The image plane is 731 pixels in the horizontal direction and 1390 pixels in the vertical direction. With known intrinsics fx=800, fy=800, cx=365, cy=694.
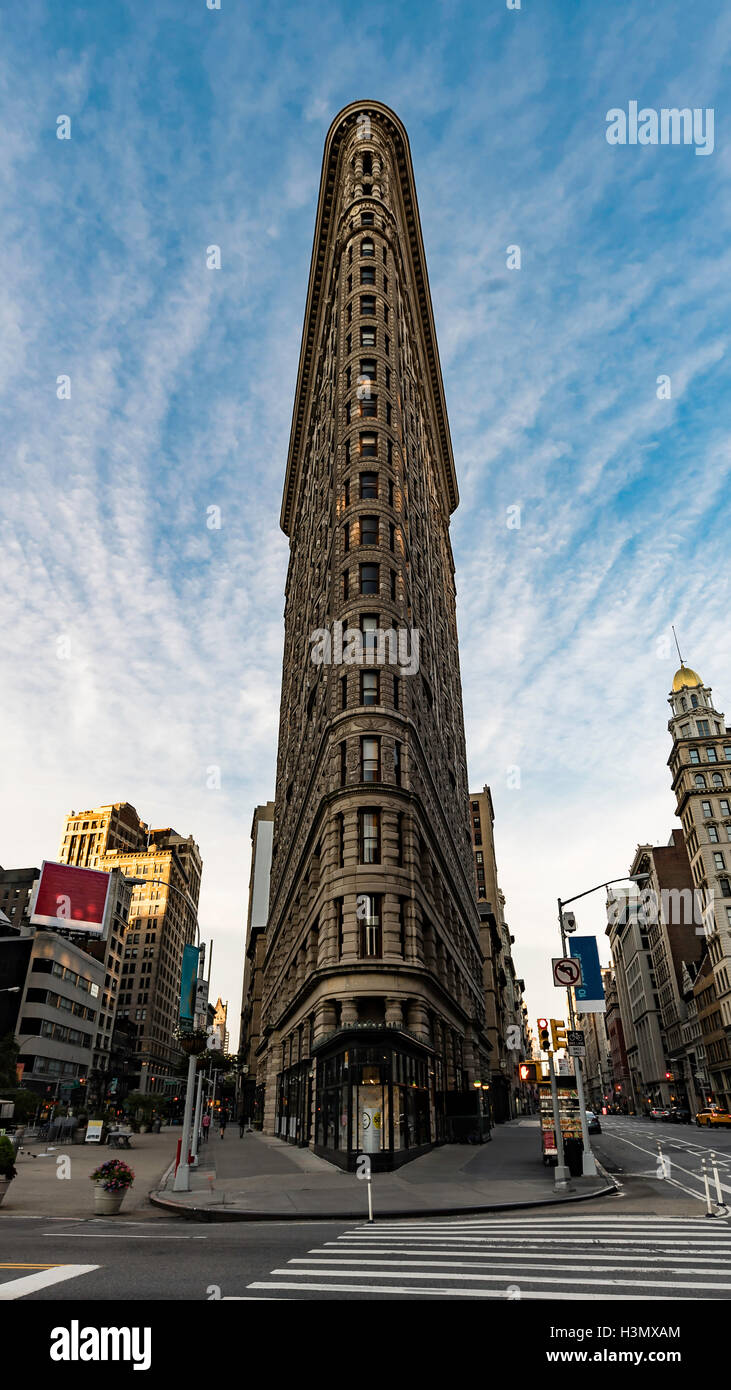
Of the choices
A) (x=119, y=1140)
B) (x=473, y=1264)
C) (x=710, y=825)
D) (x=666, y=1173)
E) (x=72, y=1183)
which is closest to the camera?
(x=473, y=1264)

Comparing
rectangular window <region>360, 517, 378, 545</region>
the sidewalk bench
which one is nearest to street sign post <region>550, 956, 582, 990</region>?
rectangular window <region>360, 517, 378, 545</region>

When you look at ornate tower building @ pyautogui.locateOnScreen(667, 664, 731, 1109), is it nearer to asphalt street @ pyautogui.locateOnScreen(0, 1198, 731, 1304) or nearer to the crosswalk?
the crosswalk

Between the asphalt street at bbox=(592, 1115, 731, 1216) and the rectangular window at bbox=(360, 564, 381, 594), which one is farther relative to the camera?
the rectangular window at bbox=(360, 564, 381, 594)

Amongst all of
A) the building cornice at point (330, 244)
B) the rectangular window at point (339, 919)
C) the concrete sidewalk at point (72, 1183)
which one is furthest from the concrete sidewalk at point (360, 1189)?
the building cornice at point (330, 244)

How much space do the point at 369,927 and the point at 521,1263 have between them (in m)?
22.3

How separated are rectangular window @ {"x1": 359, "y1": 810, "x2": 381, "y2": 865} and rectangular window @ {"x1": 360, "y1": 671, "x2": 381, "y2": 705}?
18.5 feet

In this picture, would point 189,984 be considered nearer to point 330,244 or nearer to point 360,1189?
point 360,1189

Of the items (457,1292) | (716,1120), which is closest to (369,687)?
(457,1292)

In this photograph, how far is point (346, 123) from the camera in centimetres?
7006

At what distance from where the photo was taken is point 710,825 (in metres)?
108

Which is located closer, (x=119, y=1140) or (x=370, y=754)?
(x=370, y=754)

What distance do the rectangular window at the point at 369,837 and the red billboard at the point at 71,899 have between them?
68613 millimetres

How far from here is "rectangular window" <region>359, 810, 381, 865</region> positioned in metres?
33.2
